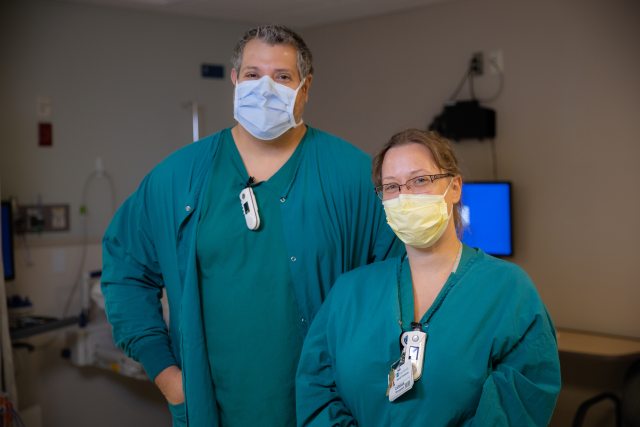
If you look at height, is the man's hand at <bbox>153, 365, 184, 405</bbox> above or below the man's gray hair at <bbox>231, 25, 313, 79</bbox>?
below

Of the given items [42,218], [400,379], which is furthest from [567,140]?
[42,218]

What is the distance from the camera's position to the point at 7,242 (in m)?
3.44

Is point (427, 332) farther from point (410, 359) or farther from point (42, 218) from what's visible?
point (42, 218)

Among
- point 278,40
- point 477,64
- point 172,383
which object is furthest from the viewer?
point 477,64

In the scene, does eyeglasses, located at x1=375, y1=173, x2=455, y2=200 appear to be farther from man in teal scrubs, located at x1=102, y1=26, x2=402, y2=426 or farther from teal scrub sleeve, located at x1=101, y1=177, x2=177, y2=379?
teal scrub sleeve, located at x1=101, y1=177, x2=177, y2=379

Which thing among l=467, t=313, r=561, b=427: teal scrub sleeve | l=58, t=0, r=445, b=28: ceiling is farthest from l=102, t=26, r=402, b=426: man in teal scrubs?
l=58, t=0, r=445, b=28: ceiling

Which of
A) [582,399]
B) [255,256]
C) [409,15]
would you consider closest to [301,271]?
[255,256]

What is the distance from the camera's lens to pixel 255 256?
153 centimetres

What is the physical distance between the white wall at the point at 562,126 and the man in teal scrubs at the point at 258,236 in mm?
2273

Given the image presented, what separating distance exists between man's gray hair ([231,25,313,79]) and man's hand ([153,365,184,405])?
0.75 metres

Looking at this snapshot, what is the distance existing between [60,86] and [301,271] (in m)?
2.87

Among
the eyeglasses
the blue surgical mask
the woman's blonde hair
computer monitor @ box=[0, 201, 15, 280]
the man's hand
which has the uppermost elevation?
the blue surgical mask

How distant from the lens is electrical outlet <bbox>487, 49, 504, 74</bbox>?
3838 mm

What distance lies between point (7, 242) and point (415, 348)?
277 cm
